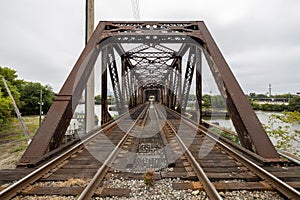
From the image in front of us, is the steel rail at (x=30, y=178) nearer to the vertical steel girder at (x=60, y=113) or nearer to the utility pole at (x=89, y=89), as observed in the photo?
the vertical steel girder at (x=60, y=113)

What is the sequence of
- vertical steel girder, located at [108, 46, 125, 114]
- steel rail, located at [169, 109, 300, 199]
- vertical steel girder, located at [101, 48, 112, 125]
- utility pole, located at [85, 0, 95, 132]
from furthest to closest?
1. vertical steel girder, located at [108, 46, 125, 114]
2. vertical steel girder, located at [101, 48, 112, 125]
3. utility pole, located at [85, 0, 95, 132]
4. steel rail, located at [169, 109, 300, 199]

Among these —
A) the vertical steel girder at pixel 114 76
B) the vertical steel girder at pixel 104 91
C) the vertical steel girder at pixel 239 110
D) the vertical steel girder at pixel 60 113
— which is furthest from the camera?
the vertical steel girder at pixel 114 76

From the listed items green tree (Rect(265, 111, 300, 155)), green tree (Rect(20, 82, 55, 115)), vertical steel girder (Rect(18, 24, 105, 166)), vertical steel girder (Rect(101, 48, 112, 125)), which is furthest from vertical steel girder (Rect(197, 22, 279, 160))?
green tree (Rect(20, 82, 55, 115))

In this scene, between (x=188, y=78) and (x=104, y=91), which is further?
(x=188, y=78)

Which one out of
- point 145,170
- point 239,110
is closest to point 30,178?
point 145,170

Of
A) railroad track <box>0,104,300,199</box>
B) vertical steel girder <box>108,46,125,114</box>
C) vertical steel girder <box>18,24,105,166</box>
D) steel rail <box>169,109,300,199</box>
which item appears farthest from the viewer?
vertical steel girder <box>108,46,125,114</box>

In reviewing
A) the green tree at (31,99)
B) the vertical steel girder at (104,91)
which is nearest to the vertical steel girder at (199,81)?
the vertical steel girder at (104,91)

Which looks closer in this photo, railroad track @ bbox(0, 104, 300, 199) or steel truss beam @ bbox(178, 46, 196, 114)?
railroad track @ bbox(0, 104, 300, 199)

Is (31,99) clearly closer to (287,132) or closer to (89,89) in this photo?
(89,89)

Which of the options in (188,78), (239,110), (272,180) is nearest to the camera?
(272,180)

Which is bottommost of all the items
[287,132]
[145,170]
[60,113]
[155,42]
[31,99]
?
[287,132]

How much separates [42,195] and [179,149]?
3148 millimetres

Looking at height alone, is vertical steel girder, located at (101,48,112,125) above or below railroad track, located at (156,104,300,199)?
above

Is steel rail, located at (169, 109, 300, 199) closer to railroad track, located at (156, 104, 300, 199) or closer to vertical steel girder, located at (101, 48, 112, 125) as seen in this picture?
railroad track, located at (156, 104, 300, 199)
